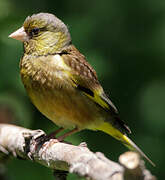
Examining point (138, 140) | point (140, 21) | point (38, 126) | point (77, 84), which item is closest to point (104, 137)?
point (138, 140)

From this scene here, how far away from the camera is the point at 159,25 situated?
605cm

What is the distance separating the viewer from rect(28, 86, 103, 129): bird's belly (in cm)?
425

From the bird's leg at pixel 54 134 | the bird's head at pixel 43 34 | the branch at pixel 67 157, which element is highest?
the bird's head at pixel 43 34

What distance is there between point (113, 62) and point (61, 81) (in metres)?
1.65

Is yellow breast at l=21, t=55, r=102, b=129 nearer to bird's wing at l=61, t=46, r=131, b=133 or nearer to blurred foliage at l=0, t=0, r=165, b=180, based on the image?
bird's wing at l=61, t=46, r=131, b=133

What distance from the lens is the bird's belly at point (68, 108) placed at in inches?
167

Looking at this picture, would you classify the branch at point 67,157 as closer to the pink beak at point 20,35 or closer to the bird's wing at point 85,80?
the bird's wing at point 85,80

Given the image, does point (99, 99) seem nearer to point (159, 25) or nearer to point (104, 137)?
point (104, 137)

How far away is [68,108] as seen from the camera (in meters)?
4.32

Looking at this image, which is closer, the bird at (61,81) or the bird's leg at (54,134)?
the bird at (61,81)

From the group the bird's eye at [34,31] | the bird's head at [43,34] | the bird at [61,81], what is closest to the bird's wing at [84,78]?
the bird at [61,81]

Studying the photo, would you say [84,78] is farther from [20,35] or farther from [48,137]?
[20,35]

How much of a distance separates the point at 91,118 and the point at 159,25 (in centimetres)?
213

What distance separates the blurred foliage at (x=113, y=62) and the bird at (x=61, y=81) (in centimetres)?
32
